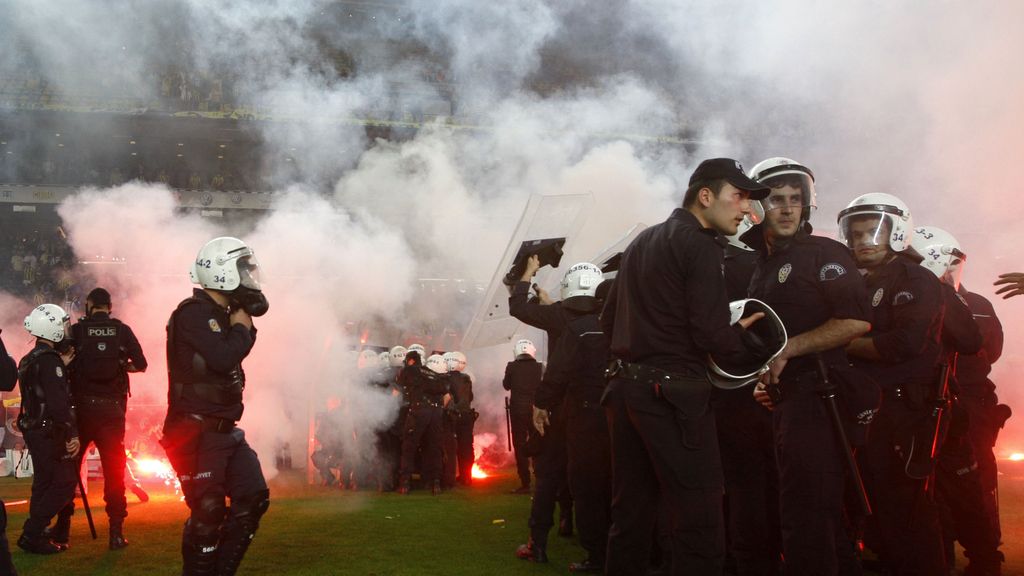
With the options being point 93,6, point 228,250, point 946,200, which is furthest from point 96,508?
point 93,6

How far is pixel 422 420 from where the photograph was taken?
11.2 m

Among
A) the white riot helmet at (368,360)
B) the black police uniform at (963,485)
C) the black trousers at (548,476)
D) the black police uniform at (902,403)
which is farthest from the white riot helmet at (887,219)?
the white riot helmet at (368,360)

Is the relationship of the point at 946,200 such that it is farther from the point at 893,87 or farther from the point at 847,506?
the point at 847,506

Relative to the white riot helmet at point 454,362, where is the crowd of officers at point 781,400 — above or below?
below

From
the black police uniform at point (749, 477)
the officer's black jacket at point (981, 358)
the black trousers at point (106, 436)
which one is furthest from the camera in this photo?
Result: the black trousers at point (106, 436)

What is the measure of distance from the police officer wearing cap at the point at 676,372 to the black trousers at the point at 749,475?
0.88 metres

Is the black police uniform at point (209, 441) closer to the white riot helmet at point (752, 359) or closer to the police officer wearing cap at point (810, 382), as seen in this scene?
the white riot helmet at point (752, 359)

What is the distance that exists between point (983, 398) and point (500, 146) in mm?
11456

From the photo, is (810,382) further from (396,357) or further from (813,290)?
(396,357)

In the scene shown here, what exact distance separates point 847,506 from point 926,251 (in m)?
1.86

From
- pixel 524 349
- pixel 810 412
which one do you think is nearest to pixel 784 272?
pixel 810 412

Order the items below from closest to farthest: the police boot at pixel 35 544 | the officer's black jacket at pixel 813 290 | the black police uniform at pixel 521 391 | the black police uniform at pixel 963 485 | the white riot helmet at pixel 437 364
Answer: the officer's black jacket at pixel 813 290, the black police uniform at pixel 963 485, the police boot at pixel 35 544, the black police uniform at pixel 521 391, the white riot helmet at pixel 437 364

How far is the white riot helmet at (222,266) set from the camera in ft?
14.6

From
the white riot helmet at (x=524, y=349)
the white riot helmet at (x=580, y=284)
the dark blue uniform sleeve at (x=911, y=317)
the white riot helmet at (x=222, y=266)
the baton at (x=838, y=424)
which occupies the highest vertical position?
the white riot helmet at (x=524, y=349)
